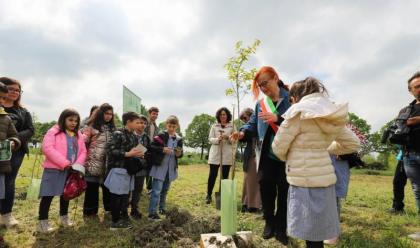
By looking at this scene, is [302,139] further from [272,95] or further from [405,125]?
[405,125]

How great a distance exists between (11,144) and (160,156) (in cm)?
206

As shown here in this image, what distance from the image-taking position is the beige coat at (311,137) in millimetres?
2506

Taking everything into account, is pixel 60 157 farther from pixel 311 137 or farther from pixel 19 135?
pixel 311 137

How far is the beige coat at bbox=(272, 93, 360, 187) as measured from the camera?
2.51 metres

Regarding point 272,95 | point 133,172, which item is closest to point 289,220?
point 272,95

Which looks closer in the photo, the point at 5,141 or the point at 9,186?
the point at 5,141

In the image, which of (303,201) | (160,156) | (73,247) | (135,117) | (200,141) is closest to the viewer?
(303,201)

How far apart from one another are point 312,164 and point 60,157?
3476 mm

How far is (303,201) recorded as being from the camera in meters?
2.54

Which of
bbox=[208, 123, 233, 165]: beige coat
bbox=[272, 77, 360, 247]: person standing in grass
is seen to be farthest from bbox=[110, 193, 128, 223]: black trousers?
bbox=[272, 77, 360, 247]: person standing in grass

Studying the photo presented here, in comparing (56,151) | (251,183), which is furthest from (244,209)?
(56,151)

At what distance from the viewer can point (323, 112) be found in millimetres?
2479

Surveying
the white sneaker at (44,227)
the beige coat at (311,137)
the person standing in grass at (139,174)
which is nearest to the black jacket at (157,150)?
the person standing in grass at (139,174)

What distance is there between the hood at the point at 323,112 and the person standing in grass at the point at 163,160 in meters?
2.77
